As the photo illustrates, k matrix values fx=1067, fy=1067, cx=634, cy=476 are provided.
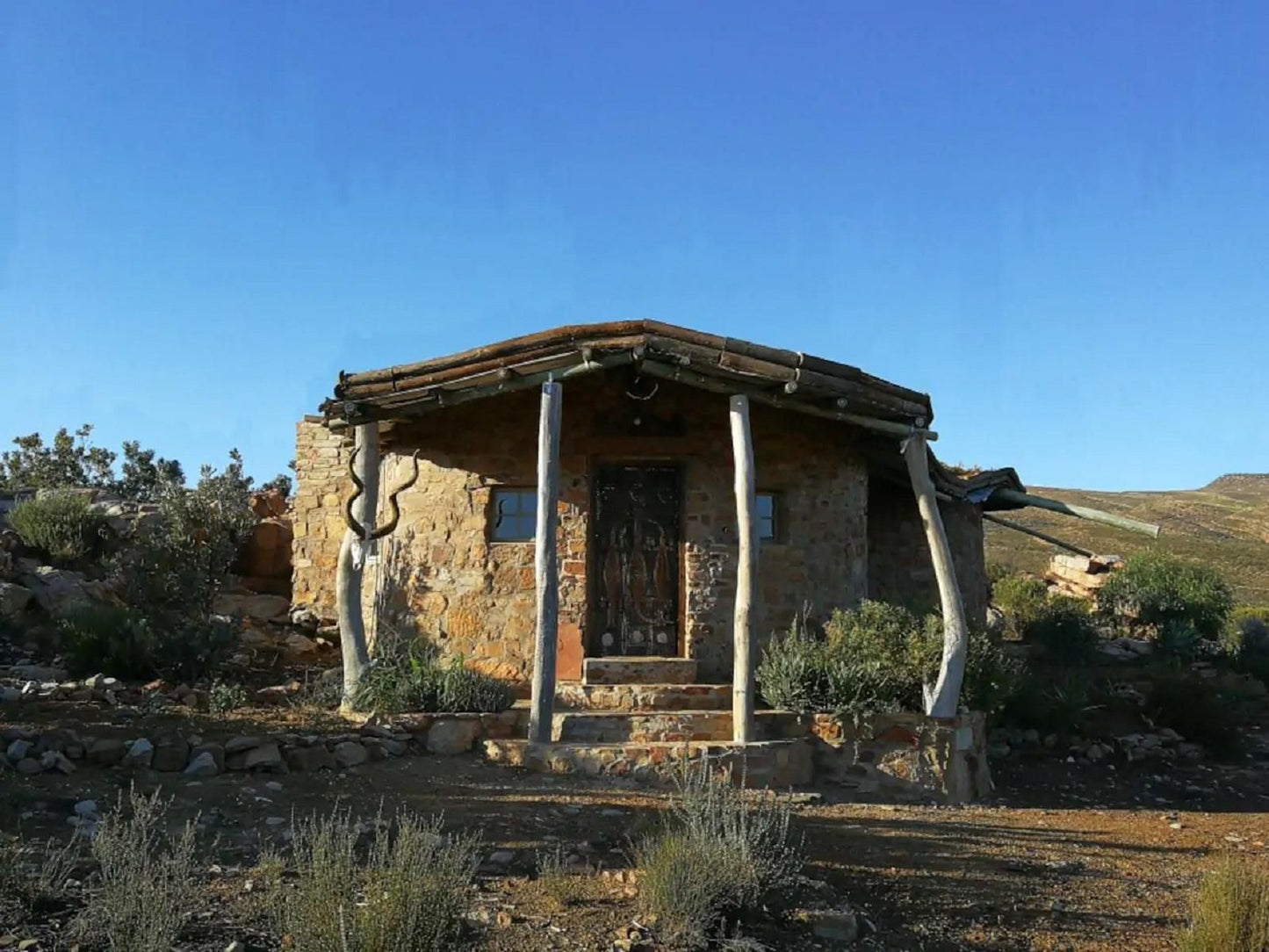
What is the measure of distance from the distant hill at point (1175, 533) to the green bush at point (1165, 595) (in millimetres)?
6710

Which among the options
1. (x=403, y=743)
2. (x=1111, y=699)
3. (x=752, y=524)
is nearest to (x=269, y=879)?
(x=403, y=743)

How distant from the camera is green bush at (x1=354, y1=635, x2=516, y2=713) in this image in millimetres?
9023

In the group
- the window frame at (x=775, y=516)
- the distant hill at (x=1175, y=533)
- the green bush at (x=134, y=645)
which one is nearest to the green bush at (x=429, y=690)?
the green bush at (x=134, y=645)

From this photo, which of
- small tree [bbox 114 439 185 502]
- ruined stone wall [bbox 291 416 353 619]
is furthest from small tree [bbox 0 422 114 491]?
ruined stone wall [bbox 291 416 353 619]

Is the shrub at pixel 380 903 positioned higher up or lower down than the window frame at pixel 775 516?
lower down

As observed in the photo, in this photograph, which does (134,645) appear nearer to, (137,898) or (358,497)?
(358,497)

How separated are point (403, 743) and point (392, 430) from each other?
11.9ft

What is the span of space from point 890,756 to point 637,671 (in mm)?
2460

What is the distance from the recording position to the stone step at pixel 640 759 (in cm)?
822

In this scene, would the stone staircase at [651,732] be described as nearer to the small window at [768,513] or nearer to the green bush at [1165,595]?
the small window at [768,513]

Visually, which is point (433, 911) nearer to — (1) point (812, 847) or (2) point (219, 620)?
(1) point (812, 847)

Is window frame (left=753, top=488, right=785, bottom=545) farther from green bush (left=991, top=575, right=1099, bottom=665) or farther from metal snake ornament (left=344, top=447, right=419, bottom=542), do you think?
green bush (left=991, top=575, right=1099, bottom=665)

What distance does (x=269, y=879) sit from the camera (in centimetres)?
453

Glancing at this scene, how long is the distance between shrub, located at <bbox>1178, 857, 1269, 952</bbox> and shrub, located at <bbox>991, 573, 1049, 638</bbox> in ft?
44.6
